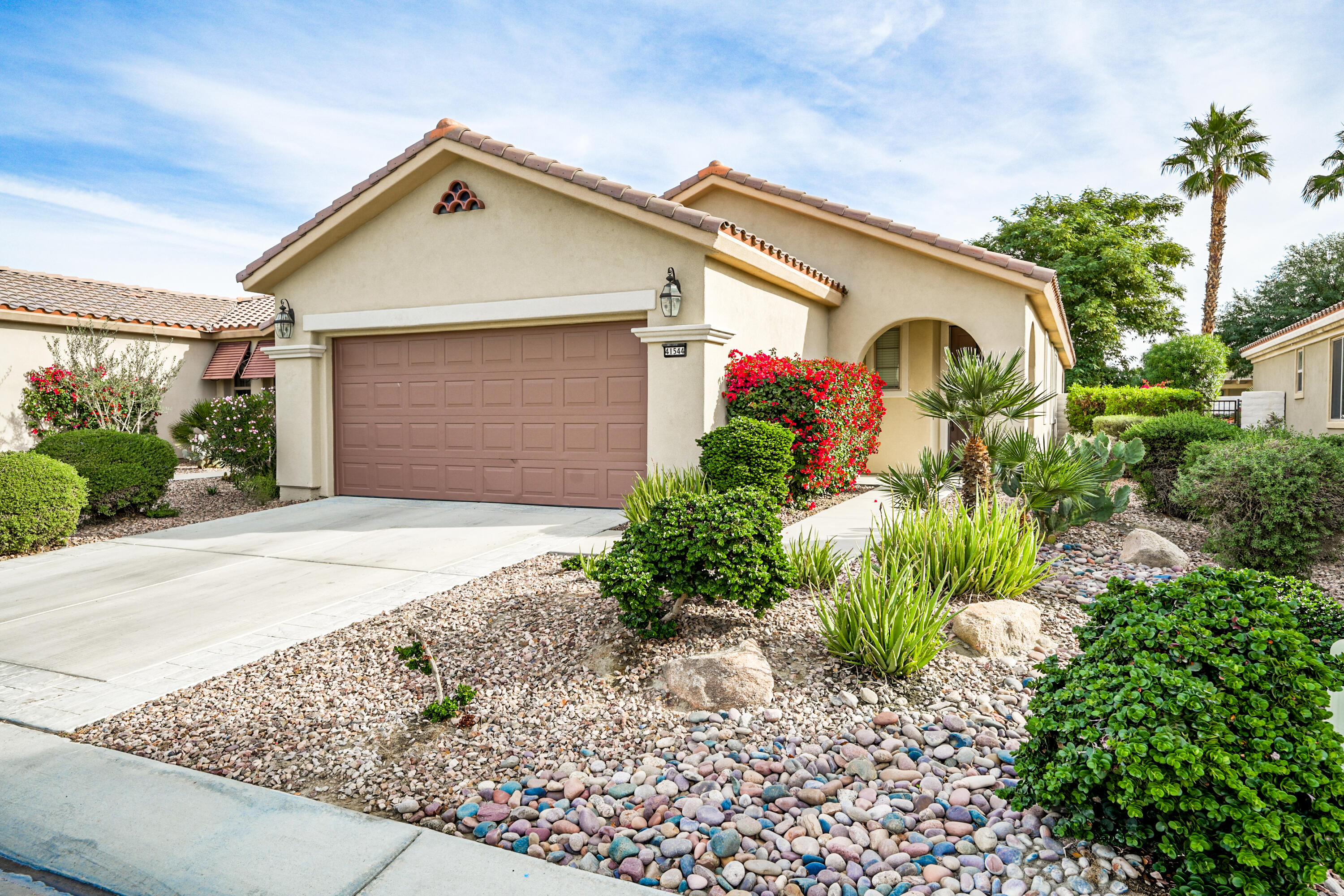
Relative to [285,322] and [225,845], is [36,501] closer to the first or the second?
[285,322]

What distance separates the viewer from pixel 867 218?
40.3ft

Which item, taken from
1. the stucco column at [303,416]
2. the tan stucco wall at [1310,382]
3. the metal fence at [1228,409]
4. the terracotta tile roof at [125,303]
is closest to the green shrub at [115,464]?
the stucco column at [303,416]

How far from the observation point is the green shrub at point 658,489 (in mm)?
7199

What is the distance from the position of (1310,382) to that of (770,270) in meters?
14.5

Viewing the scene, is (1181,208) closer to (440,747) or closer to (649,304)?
(649,304)

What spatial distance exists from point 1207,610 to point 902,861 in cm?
152

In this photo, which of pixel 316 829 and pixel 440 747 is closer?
pixel 316 829

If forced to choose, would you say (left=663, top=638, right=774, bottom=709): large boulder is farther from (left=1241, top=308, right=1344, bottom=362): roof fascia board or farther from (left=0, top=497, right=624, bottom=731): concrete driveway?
(left=1241, top=308, right=1344, bottom=362): roof fascia board

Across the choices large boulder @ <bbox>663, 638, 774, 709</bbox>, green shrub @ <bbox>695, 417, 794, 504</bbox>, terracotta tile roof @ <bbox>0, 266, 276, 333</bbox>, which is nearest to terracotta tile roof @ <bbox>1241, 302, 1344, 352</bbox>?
green shrub @ <bbox>695, 417, 794, 504</bbox>

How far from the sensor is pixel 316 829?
307 centimetres

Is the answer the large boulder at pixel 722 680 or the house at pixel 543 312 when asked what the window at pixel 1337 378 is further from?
the large boulder at pixel 722 680

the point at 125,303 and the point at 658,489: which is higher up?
the point at 125,303

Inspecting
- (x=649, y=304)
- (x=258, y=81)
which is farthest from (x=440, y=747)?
(x=258, y=81)

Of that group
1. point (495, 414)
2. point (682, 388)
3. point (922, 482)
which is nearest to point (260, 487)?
point (495, 414)
